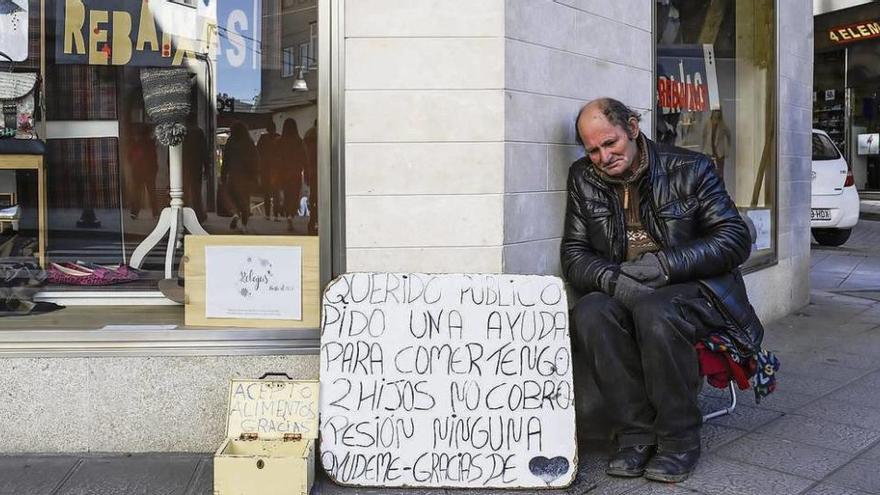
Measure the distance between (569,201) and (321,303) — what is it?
4.10ft

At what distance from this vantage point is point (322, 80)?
3.94 metres

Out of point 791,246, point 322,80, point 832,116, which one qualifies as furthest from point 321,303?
point 832,116

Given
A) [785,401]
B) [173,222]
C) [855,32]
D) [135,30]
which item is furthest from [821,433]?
[855,32]

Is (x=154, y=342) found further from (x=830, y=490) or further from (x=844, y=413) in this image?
(x=844, y=413)

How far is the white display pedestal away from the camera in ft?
14.7

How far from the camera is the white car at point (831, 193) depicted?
1196cm

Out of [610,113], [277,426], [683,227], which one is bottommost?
[277,426]

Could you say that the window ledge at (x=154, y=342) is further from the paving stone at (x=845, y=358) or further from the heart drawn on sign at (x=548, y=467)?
the paving stone at (x=845, y=358)

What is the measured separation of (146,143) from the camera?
15.7 ft

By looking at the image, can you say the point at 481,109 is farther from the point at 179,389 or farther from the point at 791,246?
the point at 791,246

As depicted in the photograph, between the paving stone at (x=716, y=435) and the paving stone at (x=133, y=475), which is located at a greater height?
the paving stone at (x=716, y=435)

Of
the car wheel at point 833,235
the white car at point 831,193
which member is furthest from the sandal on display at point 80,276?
the car wheel at point 833,235

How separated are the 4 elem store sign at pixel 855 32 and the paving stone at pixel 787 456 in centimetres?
1902

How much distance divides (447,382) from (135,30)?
7.67ft
